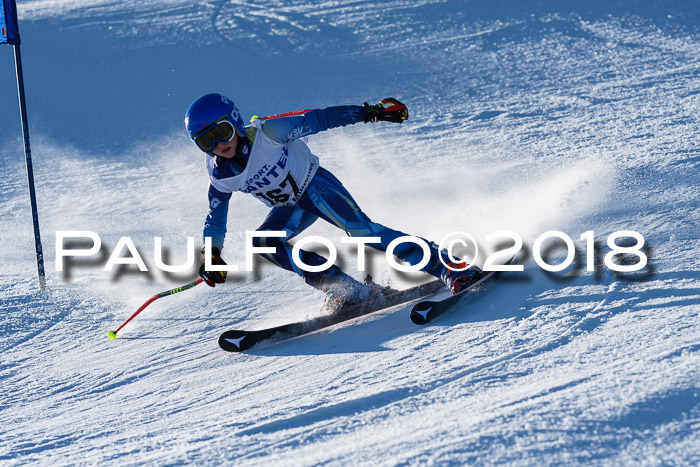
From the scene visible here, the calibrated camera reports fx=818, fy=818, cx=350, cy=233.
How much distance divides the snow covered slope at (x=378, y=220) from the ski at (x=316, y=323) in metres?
0.09

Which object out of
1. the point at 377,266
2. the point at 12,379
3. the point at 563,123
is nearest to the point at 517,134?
the point at 563,123

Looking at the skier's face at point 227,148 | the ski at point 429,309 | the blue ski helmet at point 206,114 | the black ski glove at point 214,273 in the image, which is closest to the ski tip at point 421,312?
the ski at point 429,309

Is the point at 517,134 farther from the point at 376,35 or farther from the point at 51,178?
the point at 51,178

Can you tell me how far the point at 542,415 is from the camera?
10.3 feet

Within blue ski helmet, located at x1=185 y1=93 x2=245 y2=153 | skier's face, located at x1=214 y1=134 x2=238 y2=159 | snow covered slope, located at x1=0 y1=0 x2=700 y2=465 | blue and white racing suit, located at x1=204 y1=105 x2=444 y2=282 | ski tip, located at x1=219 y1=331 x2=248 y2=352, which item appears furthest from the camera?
ski tip, located at x1=219 y1=331 x2=248 y2=352

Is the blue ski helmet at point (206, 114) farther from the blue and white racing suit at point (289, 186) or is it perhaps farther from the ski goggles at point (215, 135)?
the blue and white racing suit at point (289, 186)

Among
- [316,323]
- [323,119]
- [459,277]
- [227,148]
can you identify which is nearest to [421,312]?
[459,277]

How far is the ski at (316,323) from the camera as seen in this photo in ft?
15.5

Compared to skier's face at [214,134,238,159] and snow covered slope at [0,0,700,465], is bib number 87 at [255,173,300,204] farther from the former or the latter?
snow covered slope at [0,0,700,465]

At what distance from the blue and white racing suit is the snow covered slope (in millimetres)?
501

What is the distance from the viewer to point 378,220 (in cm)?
685

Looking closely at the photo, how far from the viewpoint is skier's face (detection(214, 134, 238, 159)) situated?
4449 mm

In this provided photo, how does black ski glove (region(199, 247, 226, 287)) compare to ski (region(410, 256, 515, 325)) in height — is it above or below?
above

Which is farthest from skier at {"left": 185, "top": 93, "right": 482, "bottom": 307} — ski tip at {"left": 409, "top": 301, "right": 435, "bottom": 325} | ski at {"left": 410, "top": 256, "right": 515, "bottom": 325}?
ski tip at {"left": 409, "top": 301, "right": 435, "bottom": 325}
